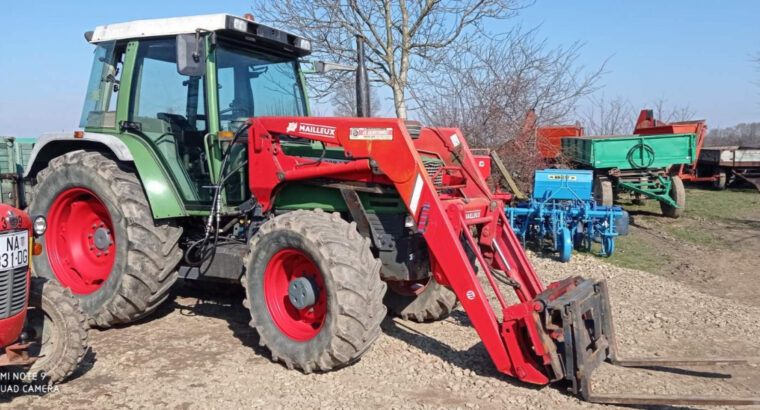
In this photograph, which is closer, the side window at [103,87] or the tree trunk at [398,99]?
the side window at [103,87]

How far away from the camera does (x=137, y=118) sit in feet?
18.3

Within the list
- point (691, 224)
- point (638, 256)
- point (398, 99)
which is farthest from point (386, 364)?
point (691, 224)

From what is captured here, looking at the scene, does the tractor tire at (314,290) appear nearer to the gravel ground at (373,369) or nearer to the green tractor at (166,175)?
the gravel ground at (373,369)

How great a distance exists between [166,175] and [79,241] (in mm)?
1179

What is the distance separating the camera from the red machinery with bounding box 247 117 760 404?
3.90 metres

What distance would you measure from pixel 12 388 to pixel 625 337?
452cm

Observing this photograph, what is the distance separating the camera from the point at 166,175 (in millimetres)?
5391

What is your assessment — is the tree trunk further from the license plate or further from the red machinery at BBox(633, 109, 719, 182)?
the red machinery at BBox(633, 109, 719, 182)

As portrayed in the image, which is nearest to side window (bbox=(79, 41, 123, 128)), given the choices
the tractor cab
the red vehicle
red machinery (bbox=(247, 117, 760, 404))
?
the tractor cab

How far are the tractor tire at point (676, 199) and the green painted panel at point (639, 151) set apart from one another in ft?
1.46

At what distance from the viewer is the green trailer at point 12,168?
9594mm

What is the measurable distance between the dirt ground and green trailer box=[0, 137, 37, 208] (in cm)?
447

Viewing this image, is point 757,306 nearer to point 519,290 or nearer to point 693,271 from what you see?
point 693,271

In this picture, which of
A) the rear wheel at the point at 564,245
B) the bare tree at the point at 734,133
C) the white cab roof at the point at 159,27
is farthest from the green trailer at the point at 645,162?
the bare tree at the point at 734,133
